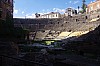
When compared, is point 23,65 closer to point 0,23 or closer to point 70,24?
point 0,23

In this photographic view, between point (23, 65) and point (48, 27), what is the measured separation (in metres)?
53.5

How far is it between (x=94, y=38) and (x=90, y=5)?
81.4 m

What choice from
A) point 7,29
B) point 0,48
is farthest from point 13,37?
point 0,48

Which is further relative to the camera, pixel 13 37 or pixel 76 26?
pixel 76 26

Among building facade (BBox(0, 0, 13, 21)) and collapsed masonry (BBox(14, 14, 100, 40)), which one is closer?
building facade (BBox(0, 0, 13, 21))

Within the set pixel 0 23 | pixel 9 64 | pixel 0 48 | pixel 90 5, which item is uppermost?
pixel 90 5

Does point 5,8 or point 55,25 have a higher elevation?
point 5,8

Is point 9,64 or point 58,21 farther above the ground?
point 58,21

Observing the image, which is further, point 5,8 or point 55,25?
point 55,25

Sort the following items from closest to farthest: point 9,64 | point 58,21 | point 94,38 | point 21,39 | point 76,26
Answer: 1. point 94,38
2. point 9,64
3. point 21,39
4. point 76,26
5. point 58,21

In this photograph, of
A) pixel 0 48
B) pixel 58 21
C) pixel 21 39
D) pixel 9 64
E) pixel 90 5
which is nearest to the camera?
pixel 9 64

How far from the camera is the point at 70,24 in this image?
206 feet

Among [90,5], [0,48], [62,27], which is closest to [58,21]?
[62,27]

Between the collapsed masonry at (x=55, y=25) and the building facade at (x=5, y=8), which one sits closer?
the building facade at (x=5, y=8)
